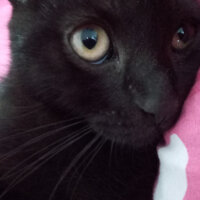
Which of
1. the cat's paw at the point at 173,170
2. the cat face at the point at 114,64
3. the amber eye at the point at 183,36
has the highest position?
the amber eye at the point at 183,36

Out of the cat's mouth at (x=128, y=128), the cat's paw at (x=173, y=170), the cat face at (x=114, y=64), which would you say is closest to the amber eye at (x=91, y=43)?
the cat face at (x=114, y=64)

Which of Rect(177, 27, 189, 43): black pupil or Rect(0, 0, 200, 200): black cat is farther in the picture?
Rect(177, 27, 189, 43): black pupil

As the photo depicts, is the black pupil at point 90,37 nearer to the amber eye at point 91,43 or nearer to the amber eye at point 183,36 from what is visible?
the amber eye at point 91,43

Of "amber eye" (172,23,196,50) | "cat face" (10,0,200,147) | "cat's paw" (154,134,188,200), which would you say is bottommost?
"cat's paw" (154,134,188,200)

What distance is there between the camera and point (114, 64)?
2.59 ft

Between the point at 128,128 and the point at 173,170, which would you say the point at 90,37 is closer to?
the point at 128,128

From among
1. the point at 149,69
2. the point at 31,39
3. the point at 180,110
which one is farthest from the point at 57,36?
the point at 180,110

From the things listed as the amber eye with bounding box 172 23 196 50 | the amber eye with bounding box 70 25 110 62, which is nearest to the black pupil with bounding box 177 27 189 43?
the amber eye with bounding box 172 23 196 50

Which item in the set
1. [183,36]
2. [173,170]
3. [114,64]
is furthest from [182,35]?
[173,170]

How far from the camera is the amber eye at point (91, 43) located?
0.78 metres

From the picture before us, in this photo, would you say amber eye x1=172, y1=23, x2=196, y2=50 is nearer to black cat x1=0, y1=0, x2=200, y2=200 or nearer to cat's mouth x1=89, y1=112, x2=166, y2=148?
black cat x1=0, y1=0, x2=200, y2=200

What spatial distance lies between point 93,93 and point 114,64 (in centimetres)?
8

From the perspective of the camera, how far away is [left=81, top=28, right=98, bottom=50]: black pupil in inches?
30.6

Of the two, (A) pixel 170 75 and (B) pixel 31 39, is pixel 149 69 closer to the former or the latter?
(A) pixel 170 75
